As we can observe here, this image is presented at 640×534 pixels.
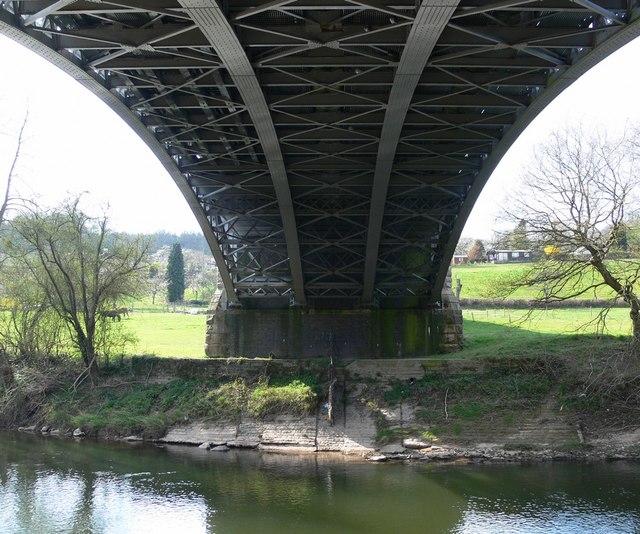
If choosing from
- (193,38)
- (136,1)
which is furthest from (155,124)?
(136,1)

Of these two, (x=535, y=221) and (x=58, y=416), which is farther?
(x=58, y=416)

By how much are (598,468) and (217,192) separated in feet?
43.2

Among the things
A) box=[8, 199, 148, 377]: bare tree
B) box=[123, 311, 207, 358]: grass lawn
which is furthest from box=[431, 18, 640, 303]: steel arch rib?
box=[8, 199, 148, 377]: bare tree

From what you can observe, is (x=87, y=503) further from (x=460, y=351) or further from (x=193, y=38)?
(x=460, y=351)

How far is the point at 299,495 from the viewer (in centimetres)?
1598

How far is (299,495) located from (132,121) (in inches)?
384

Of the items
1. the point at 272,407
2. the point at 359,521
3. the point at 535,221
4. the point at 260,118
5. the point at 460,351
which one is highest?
the point at 260,118

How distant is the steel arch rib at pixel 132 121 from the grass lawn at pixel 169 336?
3903 millimetres

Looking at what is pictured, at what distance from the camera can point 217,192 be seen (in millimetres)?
20766

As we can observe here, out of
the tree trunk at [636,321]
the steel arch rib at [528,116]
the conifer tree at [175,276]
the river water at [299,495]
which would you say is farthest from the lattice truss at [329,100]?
the conifer tree at [175,276]

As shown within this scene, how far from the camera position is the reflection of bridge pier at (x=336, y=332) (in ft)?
84.9

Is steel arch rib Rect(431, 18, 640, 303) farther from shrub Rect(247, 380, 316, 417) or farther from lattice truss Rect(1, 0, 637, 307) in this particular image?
shrub Rect(247, 380, 316, 417)

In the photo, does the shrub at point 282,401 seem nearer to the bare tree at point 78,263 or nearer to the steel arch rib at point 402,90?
the steel arch rib at point 402,90

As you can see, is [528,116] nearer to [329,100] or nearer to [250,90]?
[329,100]
